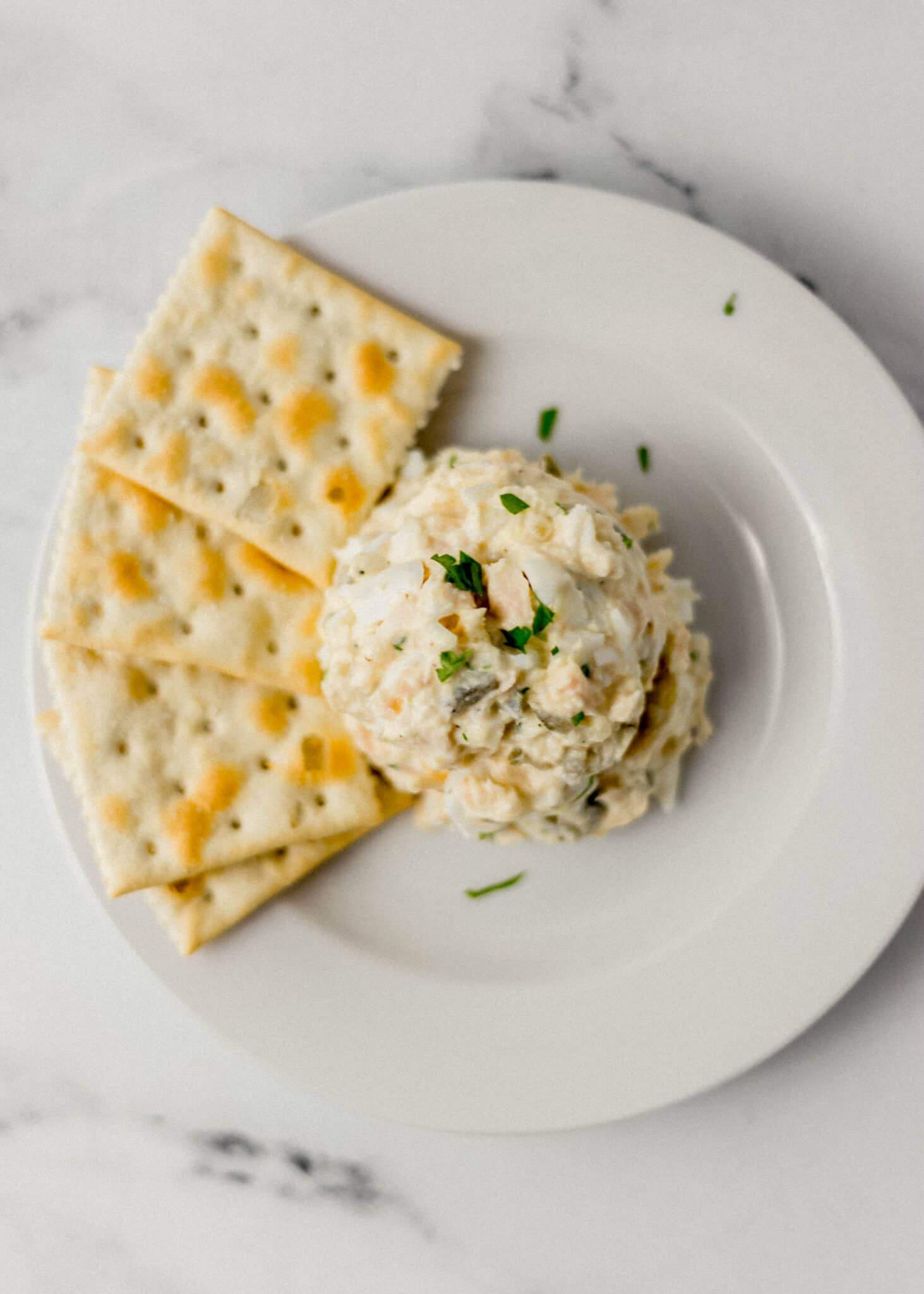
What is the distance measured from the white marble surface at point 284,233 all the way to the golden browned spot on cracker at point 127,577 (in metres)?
0.52

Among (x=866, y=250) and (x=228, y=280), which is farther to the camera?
(x=866, y=250)

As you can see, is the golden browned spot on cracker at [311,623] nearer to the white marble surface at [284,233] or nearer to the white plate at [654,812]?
the white plate at [654,812]

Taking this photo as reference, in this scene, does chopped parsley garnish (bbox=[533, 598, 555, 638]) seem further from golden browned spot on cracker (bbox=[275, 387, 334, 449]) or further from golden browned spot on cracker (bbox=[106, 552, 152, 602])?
golden browned spot on cracker (bbox=[106, 552, 152, 602])

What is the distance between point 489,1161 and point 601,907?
0.83 meters

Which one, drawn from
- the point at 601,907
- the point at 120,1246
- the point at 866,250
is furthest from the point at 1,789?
the point at 866,250

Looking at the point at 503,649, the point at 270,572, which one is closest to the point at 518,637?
the point at 503,649

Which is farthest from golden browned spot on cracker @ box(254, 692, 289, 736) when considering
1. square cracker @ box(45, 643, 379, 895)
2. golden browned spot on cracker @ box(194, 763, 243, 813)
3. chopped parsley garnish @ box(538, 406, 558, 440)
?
chopped parsley garnish @ box(538, 406, 558, 440)

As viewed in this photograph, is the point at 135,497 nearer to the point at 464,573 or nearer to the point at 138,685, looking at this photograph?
the point at 138,685

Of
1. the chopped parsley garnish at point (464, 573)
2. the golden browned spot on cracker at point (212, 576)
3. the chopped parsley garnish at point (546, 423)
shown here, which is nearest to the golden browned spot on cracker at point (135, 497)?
the golden browned spot on cracker at point (212, 576)

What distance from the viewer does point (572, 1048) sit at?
265 centimetres

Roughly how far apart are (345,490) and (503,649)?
645 millimetres

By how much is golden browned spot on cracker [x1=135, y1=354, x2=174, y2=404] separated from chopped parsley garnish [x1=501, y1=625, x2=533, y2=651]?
1.03 metres

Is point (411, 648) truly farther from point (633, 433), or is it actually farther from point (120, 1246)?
point (120, 1246)

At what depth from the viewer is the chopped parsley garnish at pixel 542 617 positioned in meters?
2.19
